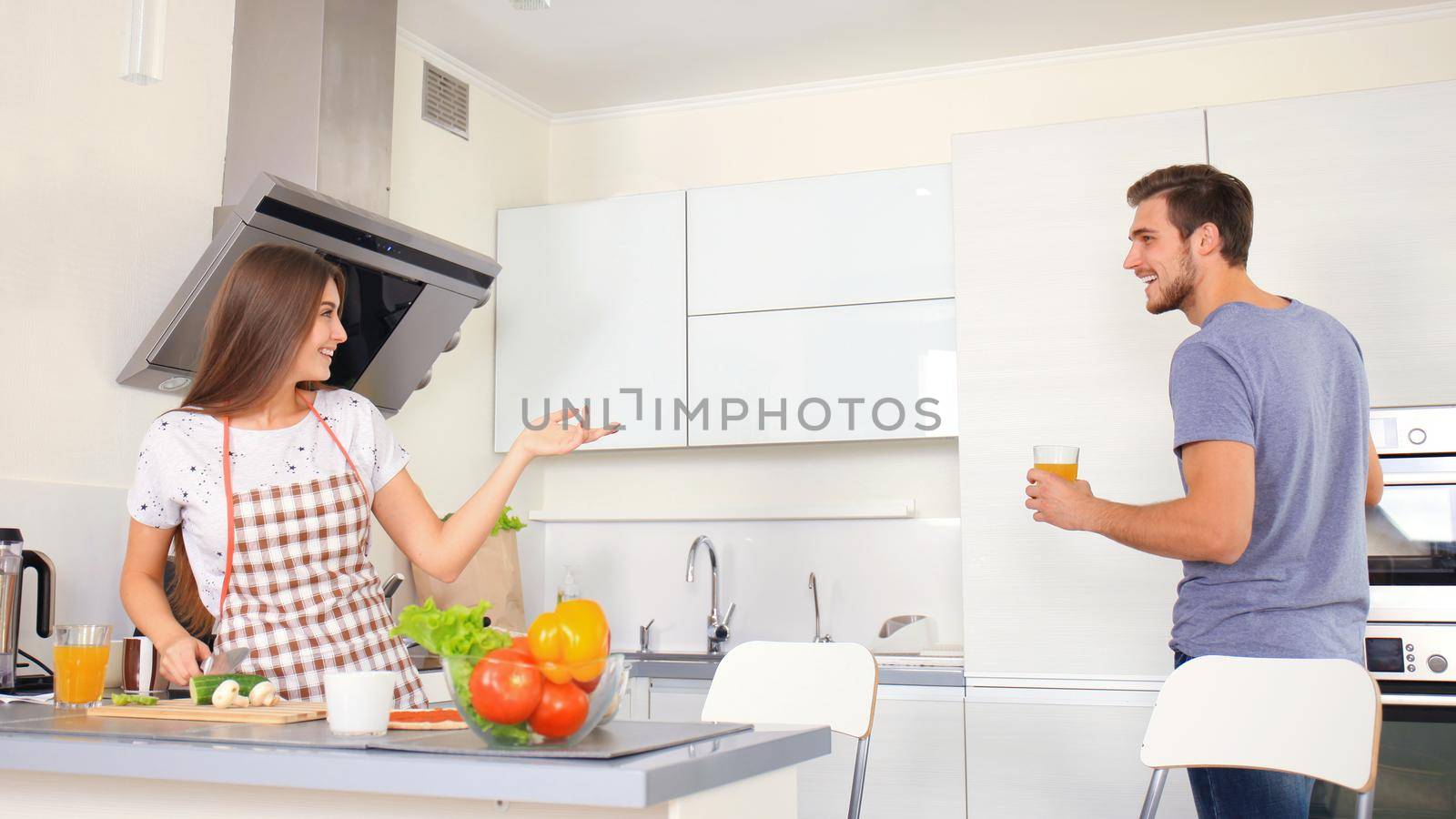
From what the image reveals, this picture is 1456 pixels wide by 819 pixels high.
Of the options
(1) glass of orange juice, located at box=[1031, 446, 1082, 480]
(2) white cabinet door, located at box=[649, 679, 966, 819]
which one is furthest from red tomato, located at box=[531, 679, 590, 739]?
(2) white cabinet door, located at box=[649, 679, 966, 819]

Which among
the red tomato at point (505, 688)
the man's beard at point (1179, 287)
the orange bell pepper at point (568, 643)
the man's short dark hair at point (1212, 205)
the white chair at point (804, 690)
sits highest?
the man's short dark hair at point (1212, 205)

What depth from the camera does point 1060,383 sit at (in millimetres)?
2785

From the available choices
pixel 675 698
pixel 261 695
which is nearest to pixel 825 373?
pixel 675 698

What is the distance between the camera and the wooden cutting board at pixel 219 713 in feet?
4.28

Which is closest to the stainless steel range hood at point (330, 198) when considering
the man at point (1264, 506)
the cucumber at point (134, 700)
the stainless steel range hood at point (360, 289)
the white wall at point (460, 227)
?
the stainless steel range hood at point (360, 289)

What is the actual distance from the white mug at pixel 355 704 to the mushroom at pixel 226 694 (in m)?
0.26

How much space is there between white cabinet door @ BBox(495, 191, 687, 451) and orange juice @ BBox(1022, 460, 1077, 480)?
1.59 metres

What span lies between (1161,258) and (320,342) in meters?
1.33

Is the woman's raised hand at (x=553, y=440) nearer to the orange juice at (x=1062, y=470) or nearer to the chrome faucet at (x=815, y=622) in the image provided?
the orange juice at (x=1062, y=470)

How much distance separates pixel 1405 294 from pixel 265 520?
91.8 inches

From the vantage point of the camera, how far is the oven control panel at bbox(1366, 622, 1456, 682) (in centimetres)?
241

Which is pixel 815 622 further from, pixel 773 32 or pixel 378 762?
pixel 378 762

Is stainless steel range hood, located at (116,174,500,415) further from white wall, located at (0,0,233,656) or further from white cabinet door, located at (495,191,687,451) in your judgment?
white cabinet door, located at (495,191,687,451)

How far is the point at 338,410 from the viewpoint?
1926mm
